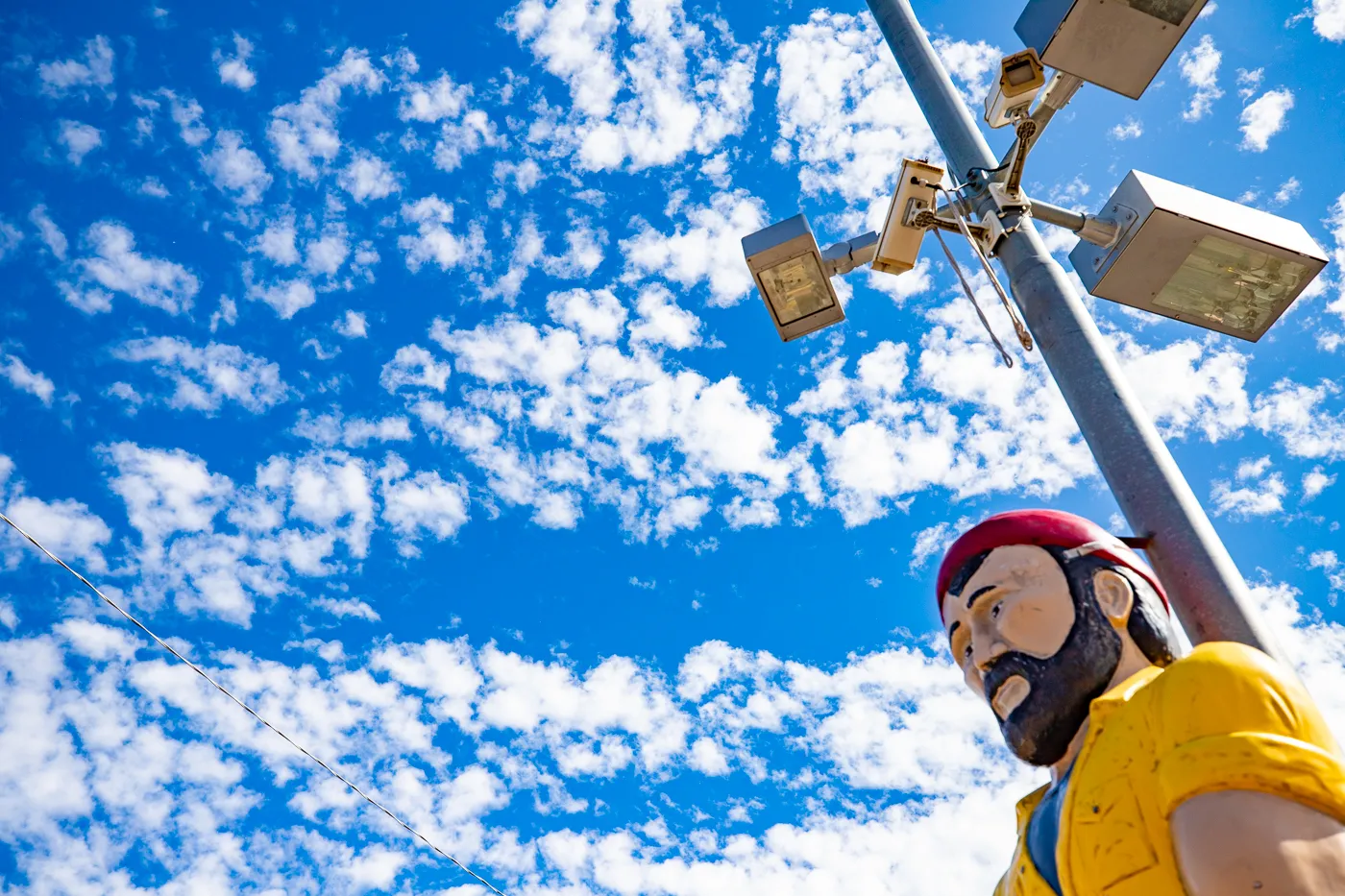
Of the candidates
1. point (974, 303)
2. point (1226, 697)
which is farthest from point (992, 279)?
point (1226, 697)

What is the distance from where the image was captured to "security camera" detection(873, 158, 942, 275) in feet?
13.9

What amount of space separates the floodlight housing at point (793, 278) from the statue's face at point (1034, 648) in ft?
6.80

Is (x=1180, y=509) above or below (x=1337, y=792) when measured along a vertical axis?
above

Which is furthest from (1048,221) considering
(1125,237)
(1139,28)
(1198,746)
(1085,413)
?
(1198,746)

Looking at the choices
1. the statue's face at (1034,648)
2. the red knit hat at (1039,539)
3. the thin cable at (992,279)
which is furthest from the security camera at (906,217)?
the statue's face at (1034,648)

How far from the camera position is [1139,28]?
13.6ft

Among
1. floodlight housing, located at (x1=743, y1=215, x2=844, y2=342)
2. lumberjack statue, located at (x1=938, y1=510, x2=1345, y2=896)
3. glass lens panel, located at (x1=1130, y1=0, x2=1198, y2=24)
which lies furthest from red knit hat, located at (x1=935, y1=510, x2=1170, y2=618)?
glass lens panel, located at (x1=1130, y1=0, x2=1198, y2=24)

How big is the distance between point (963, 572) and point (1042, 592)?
10.6 inches

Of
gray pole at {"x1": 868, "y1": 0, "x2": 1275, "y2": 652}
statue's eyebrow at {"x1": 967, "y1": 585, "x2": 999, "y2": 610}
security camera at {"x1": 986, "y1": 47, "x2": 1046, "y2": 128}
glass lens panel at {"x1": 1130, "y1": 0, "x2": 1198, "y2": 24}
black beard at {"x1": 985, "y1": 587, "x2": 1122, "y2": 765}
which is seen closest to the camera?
black beard at {"x1": 985, "y1": 587, "x2": 1122, "y2": 765}

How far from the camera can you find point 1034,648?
294cm

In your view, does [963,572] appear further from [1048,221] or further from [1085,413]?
[1048,221]

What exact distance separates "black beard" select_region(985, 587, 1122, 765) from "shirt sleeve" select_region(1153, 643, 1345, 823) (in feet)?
1.29

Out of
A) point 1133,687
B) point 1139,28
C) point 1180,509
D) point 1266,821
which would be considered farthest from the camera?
point 1139,28

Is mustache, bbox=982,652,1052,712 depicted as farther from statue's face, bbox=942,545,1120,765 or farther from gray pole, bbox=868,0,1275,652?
gray pole, bbox=868,0,1275,652
